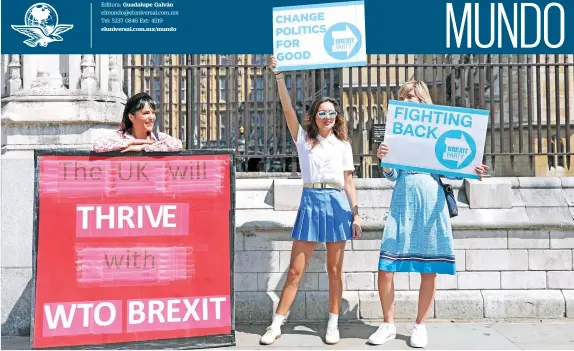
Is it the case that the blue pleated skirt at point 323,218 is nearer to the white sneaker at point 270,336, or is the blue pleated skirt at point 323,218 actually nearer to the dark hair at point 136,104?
the white sneaker at point 270,336

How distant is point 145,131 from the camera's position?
4520 mm

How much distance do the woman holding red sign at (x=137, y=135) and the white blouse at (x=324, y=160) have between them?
1017mm

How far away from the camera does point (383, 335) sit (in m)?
4.80

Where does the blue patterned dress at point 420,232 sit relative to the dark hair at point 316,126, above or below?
below

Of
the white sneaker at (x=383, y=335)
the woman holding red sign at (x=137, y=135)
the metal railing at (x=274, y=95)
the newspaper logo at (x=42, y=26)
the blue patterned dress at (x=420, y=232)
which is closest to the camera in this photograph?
the woman holding red sign at (x=137, y=135)

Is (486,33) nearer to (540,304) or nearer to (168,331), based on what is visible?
(540,304)

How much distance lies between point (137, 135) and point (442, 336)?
121 inches

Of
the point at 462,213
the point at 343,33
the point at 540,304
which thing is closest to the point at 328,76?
the point at 343,33

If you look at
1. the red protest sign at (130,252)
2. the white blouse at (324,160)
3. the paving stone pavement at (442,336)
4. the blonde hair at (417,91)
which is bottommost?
the paving stone pavement at (442,336)

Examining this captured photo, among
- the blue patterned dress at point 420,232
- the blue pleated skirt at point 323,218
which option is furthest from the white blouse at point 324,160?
the blue patterned dress at point 420,232

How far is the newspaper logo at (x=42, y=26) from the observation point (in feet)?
18.8

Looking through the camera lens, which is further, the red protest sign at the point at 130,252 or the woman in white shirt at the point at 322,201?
the woman in white shirt at the point at 322,201

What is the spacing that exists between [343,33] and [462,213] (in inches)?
86.1

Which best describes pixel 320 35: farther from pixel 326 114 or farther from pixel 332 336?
pixel 332 336
